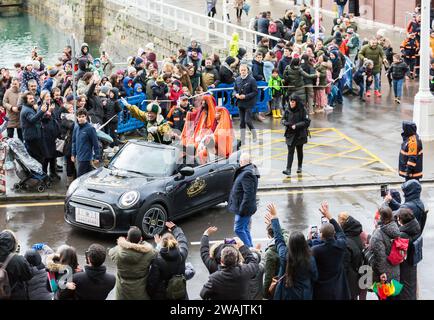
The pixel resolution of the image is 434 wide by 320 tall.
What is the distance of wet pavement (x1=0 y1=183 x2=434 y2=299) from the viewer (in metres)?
15.4

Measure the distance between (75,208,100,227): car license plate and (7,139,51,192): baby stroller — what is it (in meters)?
2.88

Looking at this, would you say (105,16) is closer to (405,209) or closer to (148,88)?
(148,88)

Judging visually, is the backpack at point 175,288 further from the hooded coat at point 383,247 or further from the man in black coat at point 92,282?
the hooded coat at point 383,247

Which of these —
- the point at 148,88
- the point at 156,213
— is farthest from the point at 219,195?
the point at 148,88

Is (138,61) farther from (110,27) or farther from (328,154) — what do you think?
(110,27)

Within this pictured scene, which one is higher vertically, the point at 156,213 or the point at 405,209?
the point at 405,209

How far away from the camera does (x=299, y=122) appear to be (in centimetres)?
1888

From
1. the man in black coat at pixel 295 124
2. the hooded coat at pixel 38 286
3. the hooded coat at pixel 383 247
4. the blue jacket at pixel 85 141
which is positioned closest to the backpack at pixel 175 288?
the hooded coat at pixel 38 286

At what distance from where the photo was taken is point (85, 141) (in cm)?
1748

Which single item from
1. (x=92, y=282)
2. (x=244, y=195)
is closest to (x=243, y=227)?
(x=244, y=195)

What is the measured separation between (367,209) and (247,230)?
3249 millimetres

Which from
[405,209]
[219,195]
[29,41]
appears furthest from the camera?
[29,41]

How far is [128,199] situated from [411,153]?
523cm
